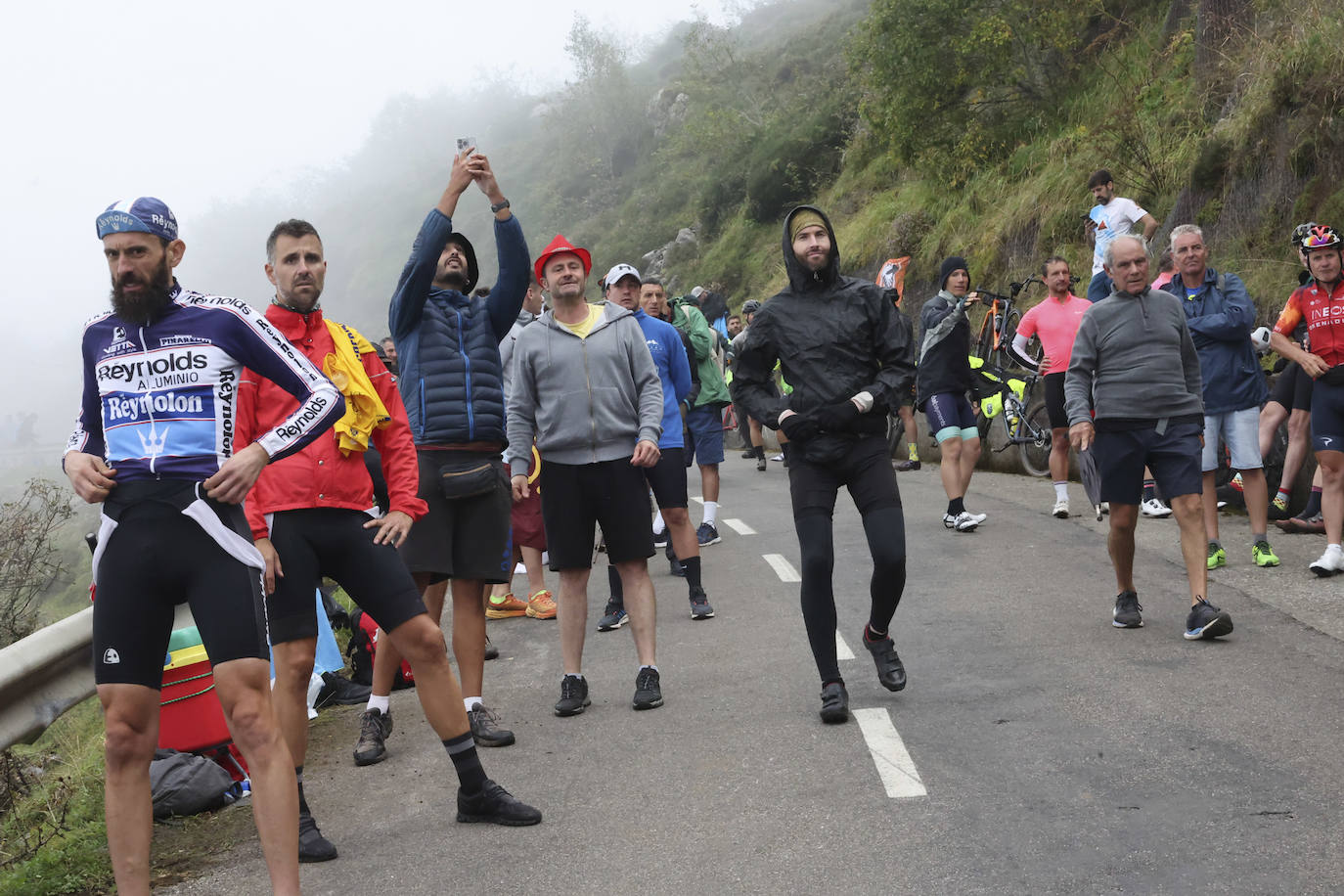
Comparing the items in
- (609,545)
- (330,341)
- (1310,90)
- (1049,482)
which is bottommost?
(1049,482)

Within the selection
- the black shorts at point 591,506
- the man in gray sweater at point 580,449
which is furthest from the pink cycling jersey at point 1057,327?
the black shorts at point 591,506

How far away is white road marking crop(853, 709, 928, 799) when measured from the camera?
466cm

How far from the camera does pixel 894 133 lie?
23172 mm

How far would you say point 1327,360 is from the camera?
8266 millimetres

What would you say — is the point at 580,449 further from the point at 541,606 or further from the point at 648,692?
the point at 541,606

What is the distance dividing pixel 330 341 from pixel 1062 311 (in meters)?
7.98

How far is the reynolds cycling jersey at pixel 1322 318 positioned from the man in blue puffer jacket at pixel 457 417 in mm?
5352

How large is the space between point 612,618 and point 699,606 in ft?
1.99

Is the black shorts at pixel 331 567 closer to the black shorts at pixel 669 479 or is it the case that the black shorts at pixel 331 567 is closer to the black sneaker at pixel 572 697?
the black sneaker at pixel 572 697

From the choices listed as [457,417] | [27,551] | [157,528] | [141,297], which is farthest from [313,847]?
[27,551]

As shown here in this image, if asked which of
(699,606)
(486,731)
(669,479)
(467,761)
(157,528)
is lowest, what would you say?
(699,606)

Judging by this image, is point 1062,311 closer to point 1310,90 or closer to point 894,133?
point 1310,90

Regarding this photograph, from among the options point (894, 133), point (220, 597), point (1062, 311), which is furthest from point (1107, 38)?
point (220, 597)

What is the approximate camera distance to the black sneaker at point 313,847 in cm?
458
